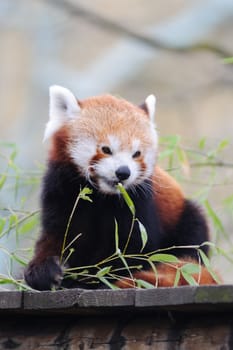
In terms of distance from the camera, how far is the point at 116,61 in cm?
1054

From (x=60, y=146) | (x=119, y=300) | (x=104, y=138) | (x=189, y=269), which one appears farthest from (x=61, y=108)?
(x=119, y=300)

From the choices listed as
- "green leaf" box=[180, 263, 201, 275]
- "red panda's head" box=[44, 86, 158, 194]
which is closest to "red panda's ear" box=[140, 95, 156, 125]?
"red panda's head" box=[44, 86, 158, 194]

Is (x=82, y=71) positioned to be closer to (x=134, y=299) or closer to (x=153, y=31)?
(x=153, y=31)

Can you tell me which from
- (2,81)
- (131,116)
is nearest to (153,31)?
(2,81)

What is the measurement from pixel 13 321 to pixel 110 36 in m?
8.39

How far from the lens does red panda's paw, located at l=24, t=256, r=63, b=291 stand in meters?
3.07

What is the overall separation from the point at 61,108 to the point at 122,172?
44cm

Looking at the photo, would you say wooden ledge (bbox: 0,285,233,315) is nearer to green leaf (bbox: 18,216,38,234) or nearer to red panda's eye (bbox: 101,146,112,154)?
red panda's eye (bbox: 101,146,112,154)

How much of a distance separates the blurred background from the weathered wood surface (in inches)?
270

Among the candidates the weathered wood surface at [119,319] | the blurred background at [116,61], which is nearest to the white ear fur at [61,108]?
the weathered wood surface at [119,319]

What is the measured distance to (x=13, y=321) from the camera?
2678 millimetres

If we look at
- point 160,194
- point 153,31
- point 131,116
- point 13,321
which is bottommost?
point 13,321

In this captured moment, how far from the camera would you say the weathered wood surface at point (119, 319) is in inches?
93.4

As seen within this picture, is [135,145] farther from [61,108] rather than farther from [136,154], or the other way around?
[61,108]
